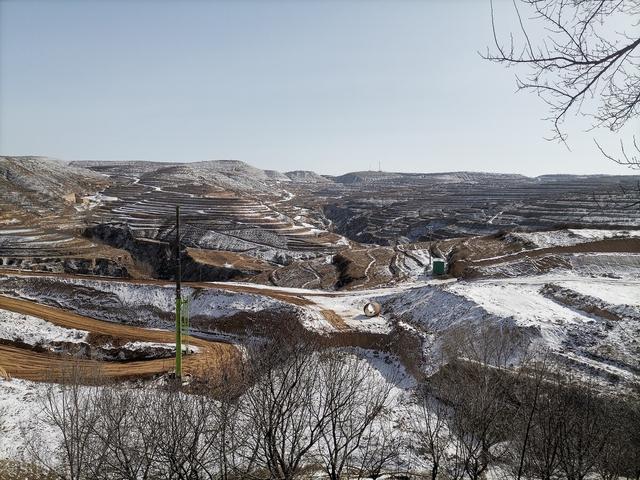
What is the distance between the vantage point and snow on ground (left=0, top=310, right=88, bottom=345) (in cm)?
2414

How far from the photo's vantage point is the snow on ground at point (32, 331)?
24.1m

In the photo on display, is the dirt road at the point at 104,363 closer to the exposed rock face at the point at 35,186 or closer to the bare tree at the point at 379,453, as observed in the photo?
the bare tree at the point at 379,453

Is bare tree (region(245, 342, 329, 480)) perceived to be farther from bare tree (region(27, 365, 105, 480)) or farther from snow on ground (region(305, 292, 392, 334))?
snow on ground (region(305, 292, 392, 334))

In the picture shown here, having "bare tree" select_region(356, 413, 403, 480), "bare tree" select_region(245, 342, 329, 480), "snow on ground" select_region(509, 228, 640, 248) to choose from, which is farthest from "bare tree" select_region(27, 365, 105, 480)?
"snow on ground" select_region(509, 228, 640, 248)

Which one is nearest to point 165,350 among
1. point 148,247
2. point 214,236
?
point 148,247

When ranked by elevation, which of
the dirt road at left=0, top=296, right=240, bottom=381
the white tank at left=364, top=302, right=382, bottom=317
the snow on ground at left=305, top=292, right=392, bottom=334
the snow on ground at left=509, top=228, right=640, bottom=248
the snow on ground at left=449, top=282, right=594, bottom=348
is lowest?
the dirt road at left=0, top=296, right=240, bottom=381

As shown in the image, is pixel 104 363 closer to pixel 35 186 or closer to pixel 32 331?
pixel 32 331

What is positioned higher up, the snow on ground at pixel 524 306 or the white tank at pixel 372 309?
the snow on ground at pixel 524 306

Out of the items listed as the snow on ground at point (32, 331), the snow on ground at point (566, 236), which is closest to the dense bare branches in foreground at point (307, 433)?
the snow on ground at point (32, 331)

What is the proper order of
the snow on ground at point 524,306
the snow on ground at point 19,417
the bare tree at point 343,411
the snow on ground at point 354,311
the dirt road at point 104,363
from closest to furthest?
the bare tree at point 343,411 → the snow on ground at point 19,417 → the dirt road at point 104,363 → the snow on ground at point 524,306 → the snow on ground at point 354,311

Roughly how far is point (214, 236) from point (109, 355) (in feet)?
144

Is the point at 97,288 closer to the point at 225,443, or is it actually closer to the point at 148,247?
the point at 225,443

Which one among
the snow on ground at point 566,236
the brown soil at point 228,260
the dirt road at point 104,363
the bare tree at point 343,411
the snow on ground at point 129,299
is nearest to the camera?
the bare tree at point 343,411

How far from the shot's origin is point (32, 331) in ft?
80.9
